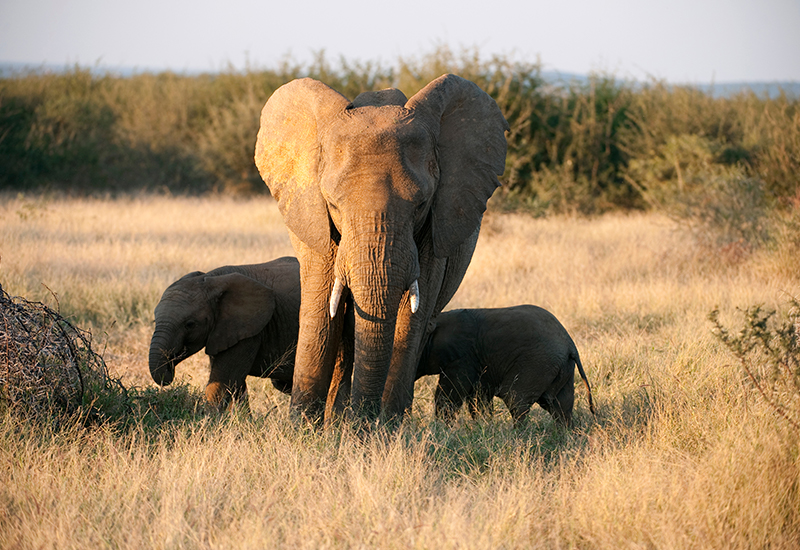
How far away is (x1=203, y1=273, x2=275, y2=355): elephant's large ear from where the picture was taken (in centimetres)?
530

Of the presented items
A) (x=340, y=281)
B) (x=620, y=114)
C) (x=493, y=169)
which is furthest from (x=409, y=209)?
(x=620, y=114)

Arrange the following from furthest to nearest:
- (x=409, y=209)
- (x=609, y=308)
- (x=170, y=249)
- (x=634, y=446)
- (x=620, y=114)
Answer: (x=620, y=114) < (x=170, y=249) < (x=609, y=308) < (x=634, y=446) < (x=409, y=209)

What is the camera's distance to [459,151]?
4.50m

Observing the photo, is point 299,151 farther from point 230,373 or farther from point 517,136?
point 517,136

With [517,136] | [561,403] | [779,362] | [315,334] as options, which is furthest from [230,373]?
[517,136]

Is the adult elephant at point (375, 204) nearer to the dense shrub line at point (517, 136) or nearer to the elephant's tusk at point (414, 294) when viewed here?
the elephant's tusk at point (414, 294)

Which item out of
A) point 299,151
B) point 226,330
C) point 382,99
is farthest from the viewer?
point 226,330

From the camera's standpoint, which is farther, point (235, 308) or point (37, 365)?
point (235, 308)

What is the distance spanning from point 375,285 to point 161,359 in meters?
1.86

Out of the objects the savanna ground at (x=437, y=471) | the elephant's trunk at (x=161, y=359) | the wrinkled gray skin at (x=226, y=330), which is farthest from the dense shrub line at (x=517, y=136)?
the elephant's trunk at (x=161, y=359)

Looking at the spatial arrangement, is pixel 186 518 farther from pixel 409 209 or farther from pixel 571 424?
pixel 571 424

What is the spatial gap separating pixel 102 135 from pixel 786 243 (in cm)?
1928

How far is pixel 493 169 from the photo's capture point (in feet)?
15.1

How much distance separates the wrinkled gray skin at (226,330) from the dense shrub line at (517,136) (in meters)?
7.99
